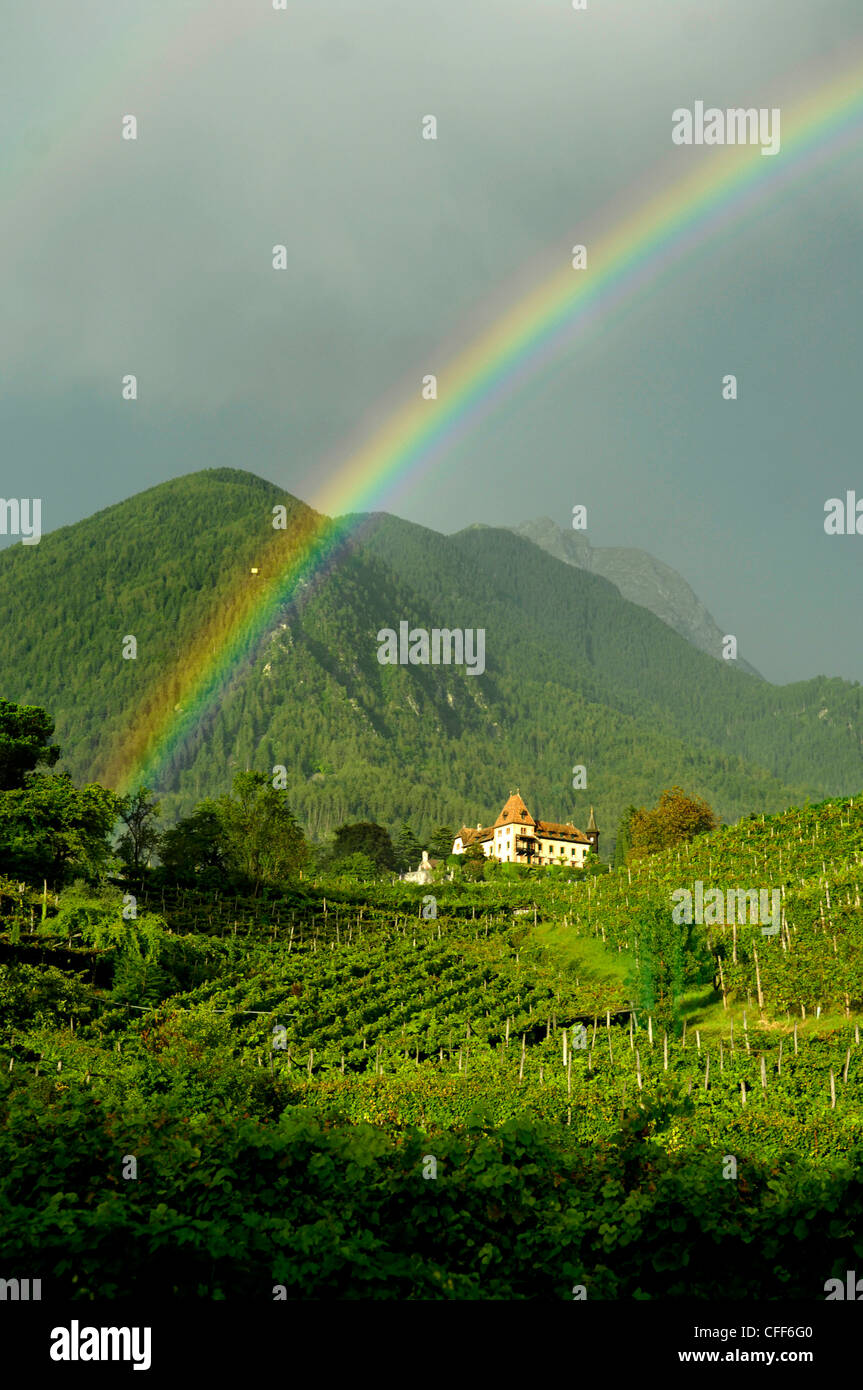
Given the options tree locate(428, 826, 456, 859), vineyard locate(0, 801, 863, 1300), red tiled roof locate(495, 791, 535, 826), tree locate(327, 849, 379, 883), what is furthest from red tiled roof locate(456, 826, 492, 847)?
vineyard locate(0, 801, 863, 1300)

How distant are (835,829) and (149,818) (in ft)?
121

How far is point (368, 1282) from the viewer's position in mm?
9805

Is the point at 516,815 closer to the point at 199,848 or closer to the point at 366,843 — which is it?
the point at 366,843

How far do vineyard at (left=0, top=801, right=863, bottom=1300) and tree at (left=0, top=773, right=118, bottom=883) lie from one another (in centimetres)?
160

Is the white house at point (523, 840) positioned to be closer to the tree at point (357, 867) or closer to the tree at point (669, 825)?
the tree at point (669, 825)

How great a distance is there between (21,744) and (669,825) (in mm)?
49131

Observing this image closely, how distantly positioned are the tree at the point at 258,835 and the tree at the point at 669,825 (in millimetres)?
28906

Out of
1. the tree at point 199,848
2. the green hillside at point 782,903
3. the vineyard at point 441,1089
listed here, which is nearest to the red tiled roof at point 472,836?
the green hillside at point 782,903

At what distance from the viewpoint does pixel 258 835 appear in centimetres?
5750

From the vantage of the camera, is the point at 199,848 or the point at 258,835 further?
the point at 199,848

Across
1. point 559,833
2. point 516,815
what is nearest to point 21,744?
point 516,815

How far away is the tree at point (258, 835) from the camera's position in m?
57.4

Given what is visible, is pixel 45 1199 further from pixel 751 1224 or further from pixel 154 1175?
pixel 751 1224
